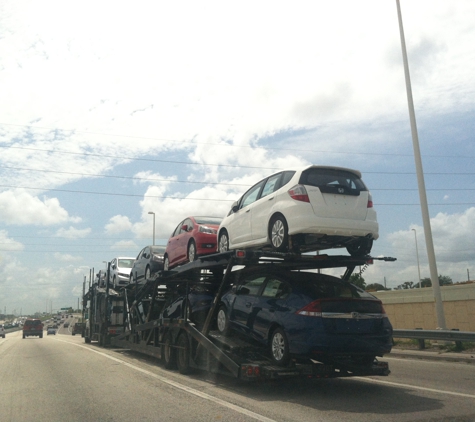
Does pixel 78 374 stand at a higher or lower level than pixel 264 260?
lower

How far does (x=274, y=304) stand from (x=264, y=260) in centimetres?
109

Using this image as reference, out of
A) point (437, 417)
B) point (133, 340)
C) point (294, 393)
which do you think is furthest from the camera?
point (133, 340)

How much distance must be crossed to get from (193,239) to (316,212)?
4.38 metres

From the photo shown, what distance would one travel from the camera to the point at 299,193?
866cm

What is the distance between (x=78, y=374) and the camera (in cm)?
1129

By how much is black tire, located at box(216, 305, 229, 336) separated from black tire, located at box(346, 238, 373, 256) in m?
2.57

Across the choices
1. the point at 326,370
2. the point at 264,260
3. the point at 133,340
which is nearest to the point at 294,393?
the point at 326,370

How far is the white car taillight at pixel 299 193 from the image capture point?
8.59 meters

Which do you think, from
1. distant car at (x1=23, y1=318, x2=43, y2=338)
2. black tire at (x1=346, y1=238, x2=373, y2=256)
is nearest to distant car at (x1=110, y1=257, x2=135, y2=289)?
black tire at (x1=346, y1=238, x2=373, y2=256)

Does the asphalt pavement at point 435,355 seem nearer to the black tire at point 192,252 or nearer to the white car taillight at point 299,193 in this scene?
the black tire at point 192,252

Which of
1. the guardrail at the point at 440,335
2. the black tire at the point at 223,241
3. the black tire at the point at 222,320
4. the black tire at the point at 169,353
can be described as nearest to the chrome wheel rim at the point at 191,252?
the black tire at the point at 223,241

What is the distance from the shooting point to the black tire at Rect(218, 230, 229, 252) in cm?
1090

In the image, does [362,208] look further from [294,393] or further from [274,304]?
[294,393]

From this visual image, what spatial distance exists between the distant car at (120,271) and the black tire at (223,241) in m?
9.39
